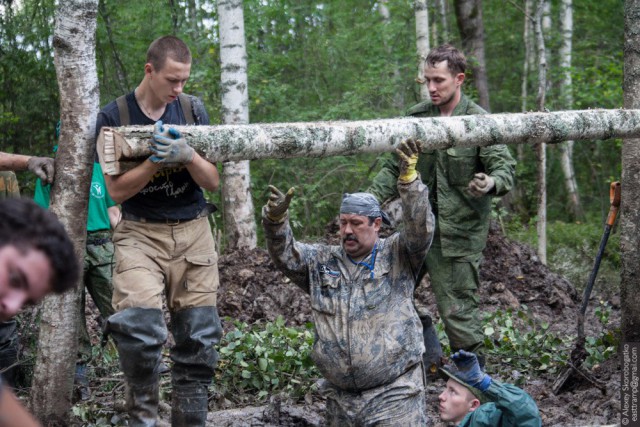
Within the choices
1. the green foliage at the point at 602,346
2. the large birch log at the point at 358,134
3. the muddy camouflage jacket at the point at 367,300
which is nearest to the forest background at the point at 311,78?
the green foliage at the point at 602,346

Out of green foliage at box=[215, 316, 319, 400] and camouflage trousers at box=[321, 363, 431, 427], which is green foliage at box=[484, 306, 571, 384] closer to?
green foliage at box=[215, 316, 319, 400]

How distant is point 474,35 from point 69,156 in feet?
36.7

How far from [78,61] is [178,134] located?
976 millimetres

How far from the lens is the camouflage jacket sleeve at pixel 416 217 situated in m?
4.83

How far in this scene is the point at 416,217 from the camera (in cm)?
487

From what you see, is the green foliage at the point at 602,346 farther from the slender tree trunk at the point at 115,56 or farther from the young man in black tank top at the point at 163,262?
the slender tree trunk at the point at 115,56

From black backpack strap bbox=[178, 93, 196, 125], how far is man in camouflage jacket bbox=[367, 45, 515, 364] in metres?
1.63

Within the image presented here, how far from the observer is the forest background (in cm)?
1134

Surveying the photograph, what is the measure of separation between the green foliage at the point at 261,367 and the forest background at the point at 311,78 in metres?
4.37

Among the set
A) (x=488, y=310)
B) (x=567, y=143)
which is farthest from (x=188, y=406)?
(x=567, y=143)

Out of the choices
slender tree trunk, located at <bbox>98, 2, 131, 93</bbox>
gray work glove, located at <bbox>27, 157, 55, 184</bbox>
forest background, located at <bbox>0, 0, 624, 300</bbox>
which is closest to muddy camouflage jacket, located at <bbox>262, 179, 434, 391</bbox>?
gray work glove, located at <bbox>27, 157, 55, 184</bbox>

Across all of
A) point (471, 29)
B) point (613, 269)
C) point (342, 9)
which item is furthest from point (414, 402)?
point (342, 9)

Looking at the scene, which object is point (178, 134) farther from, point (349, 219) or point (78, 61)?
point (349, 219)

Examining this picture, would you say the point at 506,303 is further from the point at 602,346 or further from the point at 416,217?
the point at 416,217
